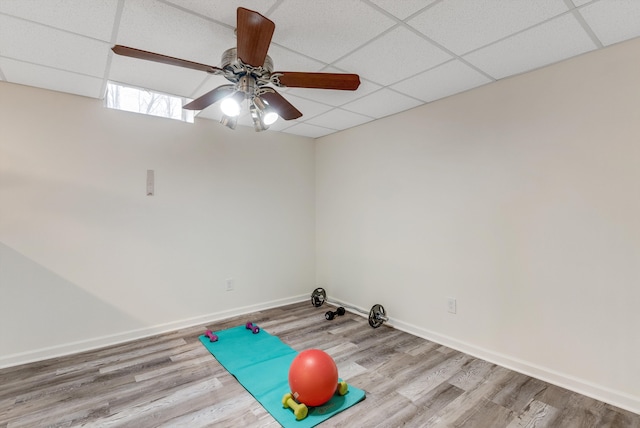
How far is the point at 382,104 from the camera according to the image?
3150 millimetres

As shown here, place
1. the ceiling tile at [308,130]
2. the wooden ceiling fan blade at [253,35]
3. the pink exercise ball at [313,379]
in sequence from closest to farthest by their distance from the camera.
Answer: the wooden ceiling fan blade at [253,35]
the pink exercise ball at [313,379]
the ceiling tile at [308,130]

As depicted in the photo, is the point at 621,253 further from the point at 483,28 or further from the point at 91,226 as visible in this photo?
the point at 91,226

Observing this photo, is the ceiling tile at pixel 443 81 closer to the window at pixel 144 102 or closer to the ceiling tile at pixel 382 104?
the ceiling tile at pixel 382 104

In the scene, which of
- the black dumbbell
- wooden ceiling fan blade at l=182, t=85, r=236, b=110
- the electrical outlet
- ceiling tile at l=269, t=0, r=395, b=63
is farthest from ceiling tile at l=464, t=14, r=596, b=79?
the black dumbbell

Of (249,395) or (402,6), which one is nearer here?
(402,6)

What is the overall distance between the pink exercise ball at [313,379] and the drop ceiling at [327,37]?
6.78 feet

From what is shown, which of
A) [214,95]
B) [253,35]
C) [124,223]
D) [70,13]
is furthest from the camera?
[124,223]

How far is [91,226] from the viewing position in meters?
2.93

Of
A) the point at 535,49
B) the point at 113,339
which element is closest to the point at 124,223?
the point at 113,339

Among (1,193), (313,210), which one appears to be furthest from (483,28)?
(1,193)

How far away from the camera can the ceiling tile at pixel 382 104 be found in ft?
9.56

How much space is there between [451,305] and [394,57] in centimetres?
227

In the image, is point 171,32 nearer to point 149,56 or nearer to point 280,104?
point 149,56

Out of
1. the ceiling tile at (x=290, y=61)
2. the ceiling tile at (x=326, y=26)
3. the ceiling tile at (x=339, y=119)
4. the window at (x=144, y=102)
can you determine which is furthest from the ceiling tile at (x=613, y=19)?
the window at (x=144, y=102)
